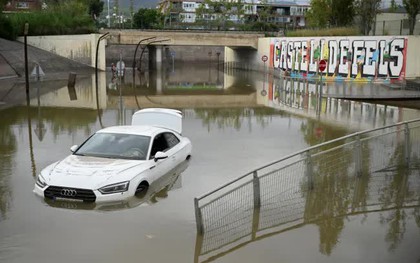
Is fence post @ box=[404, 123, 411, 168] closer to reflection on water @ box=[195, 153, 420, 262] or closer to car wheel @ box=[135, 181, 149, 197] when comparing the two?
reflection on water @ box=[195, 153, 420, 262]

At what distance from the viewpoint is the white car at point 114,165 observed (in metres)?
9.95

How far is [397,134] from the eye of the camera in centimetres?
1152

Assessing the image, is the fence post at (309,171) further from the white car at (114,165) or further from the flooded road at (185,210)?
the white car at (114,165)

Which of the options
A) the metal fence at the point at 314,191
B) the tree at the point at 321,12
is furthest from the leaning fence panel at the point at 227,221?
the tree at the point at 321,12

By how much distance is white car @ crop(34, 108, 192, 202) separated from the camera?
9945 millimetres

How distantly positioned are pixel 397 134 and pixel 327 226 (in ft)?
11.9

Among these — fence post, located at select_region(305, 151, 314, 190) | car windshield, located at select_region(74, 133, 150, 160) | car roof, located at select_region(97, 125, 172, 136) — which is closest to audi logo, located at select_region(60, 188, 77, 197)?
car windshield, located at select_region(74, 133, 150, 160)

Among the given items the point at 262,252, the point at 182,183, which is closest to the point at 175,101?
the point at 182,183

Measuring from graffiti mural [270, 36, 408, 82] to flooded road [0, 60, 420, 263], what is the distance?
12462 millimetres

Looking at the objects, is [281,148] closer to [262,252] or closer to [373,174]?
[373,174]

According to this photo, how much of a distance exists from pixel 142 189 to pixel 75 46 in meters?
47.8

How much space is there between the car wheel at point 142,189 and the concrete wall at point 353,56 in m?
26.6

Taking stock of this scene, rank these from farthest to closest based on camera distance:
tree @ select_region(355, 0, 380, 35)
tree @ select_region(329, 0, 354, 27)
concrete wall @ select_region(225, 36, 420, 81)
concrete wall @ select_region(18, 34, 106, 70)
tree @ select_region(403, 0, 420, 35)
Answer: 1. concrete wall @ select_region(18, 34, 106, 70)
2. tree @ select_region(329, 0, 354, 27)
3. tree @ select_region(355, 0, 380, 35)
4. tree @ select_region(403, 0, 420, 35)
5. concrete wall @ select_region(225, 36, 420, 81)

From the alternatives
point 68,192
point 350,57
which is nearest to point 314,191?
point 68,192
